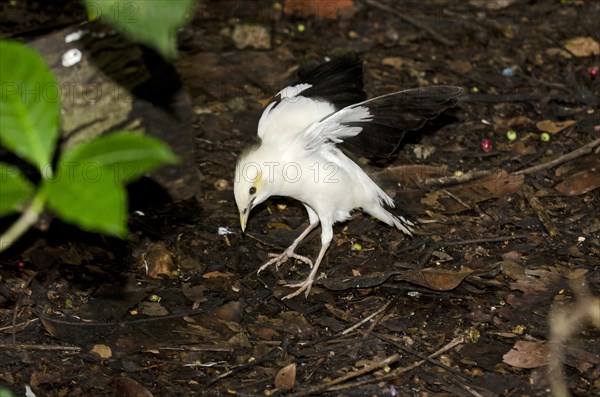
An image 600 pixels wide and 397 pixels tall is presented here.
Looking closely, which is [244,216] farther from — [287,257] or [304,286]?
[304,286]

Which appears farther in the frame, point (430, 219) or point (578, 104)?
point (578, 104)

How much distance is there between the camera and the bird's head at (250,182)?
5.42 meters

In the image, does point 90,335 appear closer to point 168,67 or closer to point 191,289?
point 191,289

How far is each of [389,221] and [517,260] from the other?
3.06 ft

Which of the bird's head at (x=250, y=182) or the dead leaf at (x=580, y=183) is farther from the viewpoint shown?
the dead leaf at (x=580, y=183)

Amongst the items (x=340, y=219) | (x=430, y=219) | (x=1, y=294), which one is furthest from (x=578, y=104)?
(x=1, y=294)

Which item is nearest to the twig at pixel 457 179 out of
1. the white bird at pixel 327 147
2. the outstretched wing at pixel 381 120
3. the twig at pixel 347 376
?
the white bird at pixel 327 147

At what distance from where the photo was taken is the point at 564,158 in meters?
6.52

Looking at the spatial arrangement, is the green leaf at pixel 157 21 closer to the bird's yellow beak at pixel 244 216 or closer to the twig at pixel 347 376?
the twig at pixel 347 376

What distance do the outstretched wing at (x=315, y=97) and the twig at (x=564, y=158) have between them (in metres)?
1.50

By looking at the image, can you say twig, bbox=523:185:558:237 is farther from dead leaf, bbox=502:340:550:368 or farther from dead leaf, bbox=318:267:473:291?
dead leaf, bbox=502:340:550:368

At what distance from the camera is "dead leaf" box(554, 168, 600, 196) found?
20.4 feet

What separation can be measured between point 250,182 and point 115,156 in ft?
13.2

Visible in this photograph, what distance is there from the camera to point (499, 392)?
4.56m
